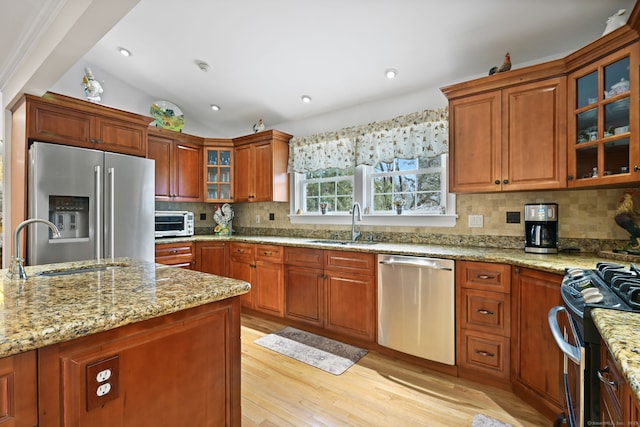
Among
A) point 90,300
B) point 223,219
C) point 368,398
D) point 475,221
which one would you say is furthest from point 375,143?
point 90,300

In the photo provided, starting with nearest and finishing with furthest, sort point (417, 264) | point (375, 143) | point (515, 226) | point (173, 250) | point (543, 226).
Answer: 1. point (543, 226)
2. point (417, 264)
3. point (515, 226)
4. point (375, 143)
5. point (173, 250)

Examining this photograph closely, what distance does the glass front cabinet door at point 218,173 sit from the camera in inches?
169

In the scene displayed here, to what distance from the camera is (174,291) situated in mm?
1124

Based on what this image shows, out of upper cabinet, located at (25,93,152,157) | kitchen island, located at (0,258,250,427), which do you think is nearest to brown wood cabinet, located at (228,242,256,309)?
upper cabinet, located at (25,93,152,157)

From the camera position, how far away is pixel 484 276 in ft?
7.08

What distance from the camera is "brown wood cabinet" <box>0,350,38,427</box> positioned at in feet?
2.34

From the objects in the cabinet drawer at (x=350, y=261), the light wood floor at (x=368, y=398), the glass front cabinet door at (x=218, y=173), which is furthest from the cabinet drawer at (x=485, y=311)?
the glass front cabinet door at (x=218, y=173)

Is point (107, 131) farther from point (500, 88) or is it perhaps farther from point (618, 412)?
point (618, 412)

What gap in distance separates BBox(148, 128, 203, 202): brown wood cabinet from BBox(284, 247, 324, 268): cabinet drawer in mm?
1778

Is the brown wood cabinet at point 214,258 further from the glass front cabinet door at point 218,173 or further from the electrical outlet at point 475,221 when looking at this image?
the electrical outlet at point 475,221

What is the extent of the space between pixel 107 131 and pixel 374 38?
2.73 metres

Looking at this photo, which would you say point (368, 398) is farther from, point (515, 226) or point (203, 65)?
point (203, 65)

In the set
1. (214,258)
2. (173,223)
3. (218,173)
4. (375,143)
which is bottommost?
(214,258)

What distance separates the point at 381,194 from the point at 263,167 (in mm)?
1568
